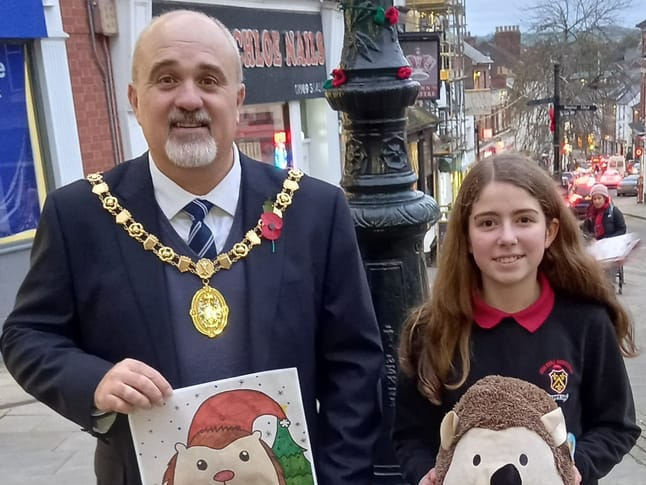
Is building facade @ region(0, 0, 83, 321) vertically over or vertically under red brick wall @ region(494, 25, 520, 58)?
under

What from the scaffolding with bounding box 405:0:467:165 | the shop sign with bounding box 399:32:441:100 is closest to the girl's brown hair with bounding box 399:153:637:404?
the shop sign with bounding box 399:32:441:100

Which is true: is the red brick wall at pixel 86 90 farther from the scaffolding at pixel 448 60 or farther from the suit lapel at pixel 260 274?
the scaffolding at pixel 448 60

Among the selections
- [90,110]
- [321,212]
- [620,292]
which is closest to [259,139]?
[90,110]

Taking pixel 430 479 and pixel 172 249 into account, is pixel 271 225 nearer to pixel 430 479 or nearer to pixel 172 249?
pixel 172 249

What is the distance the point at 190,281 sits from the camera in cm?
183

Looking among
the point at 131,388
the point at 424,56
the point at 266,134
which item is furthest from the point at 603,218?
the point at 131,388

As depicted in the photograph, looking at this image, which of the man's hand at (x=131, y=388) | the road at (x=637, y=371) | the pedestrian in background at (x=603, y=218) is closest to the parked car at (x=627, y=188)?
the road at (x=637, y=371)

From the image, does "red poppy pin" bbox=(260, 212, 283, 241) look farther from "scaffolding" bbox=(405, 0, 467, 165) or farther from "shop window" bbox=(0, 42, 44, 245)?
"scaffolding" bbox=(405, 0, 467, 165)

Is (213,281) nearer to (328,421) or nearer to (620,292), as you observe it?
(328,421)

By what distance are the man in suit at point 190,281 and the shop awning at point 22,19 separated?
5346 mm

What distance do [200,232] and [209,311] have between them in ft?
0.72

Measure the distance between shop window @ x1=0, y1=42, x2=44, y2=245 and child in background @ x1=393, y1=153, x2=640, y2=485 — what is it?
19.3 feet

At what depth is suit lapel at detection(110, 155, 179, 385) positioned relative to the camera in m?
1.78

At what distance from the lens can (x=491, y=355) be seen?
192 centimetres
